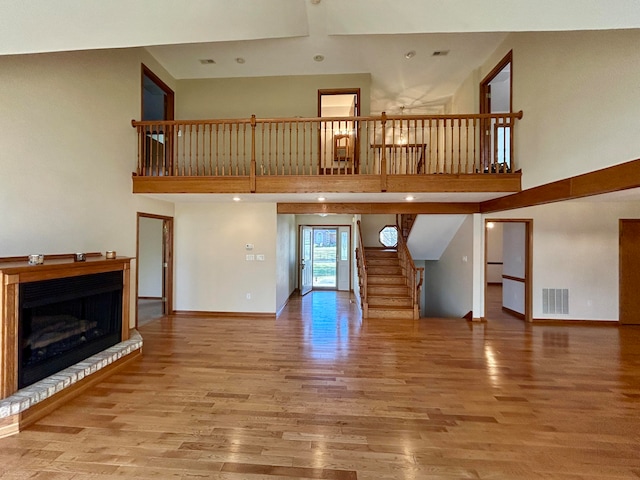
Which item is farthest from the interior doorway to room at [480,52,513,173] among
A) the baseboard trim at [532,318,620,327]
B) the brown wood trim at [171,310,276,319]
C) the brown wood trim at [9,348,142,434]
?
the brown wood trim at [9,348,142,434]

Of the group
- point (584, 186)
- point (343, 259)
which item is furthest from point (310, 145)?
point (343, 259)

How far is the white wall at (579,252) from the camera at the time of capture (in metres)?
5.68

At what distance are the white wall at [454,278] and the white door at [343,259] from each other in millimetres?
2444

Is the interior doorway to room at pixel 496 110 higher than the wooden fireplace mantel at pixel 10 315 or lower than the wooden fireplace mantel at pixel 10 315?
higher

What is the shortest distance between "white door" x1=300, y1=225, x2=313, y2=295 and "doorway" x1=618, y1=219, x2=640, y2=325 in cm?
704

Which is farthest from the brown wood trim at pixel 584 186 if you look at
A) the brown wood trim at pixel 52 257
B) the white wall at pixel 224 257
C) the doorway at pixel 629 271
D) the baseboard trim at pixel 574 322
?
the brown wood trim at pixel 52 257

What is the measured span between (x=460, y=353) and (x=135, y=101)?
6268 millimetres

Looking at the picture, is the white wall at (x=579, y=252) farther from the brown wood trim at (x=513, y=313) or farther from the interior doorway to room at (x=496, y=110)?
the interior doorway to room at (x=496, y=110)

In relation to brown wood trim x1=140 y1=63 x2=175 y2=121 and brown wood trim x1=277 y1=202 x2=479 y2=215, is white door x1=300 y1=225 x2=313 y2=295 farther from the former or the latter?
brown wood trim x1=140 y1=63 x2=175 y2=121

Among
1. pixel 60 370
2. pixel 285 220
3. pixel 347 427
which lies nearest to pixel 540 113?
pixel 347 427

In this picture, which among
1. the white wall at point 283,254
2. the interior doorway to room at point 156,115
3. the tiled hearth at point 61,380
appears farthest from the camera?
the white wall at point 283,254

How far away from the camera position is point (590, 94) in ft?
10.1

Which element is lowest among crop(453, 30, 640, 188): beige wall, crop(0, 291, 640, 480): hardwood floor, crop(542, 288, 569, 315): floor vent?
crop(0, 291, 640, 480): hardwood floor

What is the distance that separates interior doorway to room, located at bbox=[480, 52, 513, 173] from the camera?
4.66 metres
